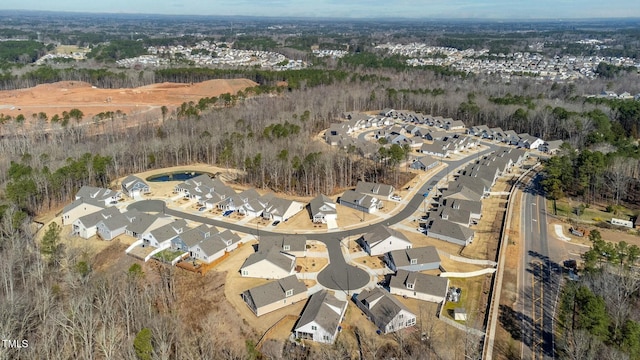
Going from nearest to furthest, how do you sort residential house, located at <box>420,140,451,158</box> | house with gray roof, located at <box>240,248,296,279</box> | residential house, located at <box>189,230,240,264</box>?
house with gray roof, located at <box>240,248,296,279</box>, residential house, located at <box>189,230,240,264</box>, residential house, located at <box>420,140,451,158</box>

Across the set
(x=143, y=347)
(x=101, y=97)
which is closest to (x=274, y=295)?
(x=143, y=347)

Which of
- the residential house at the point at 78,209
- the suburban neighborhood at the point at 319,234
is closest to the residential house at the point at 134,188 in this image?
the suburban neighborhood at the point at 319,234

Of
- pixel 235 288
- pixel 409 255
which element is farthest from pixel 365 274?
pixel 235 288

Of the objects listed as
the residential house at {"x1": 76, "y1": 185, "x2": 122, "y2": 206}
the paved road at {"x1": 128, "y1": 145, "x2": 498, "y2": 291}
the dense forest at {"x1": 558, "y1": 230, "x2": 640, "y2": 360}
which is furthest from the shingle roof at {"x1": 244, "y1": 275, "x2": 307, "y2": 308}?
the residential house at {"x1": 76, "y1": 185, "x2": 122, "y2": 206}

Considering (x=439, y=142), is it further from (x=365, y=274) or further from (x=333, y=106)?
(x=365, y=274)

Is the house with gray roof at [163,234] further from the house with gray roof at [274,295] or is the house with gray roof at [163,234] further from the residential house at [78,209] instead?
the house with gray roof at [274,295]

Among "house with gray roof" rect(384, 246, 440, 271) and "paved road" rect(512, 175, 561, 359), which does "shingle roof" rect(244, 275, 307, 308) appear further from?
"paved road" rect(512, 175, 561, 359)

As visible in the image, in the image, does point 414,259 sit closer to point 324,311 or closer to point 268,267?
point 324,311
